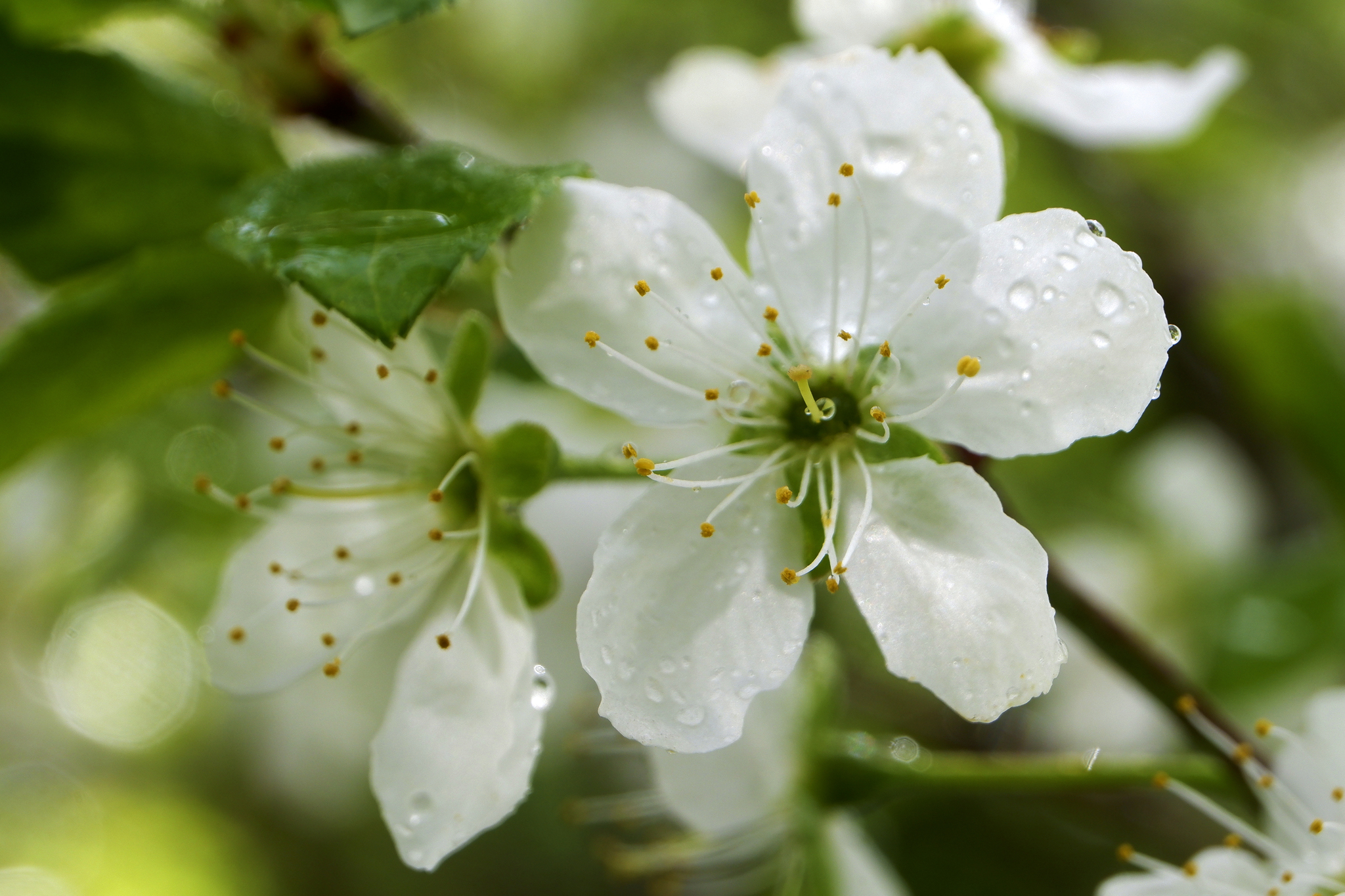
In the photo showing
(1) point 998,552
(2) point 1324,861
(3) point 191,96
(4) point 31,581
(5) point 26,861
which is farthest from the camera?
A: (5) point 26,861

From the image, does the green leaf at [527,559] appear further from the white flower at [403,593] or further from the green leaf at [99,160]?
the green leaf at [99,160]

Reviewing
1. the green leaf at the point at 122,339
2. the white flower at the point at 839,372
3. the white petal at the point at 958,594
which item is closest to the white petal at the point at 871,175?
the white flower at the point at 839,372

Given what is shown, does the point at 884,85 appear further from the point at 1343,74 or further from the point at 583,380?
the point at 1343,74

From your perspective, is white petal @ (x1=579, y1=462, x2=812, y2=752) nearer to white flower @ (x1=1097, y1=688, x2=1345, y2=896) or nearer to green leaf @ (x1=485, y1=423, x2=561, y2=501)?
green leaf @ (x1=485, y1=423, x2=561, y2=501)

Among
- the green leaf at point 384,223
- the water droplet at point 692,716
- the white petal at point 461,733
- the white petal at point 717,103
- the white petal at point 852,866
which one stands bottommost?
the white petal at point 852,866

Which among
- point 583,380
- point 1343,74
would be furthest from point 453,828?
point 1343,74

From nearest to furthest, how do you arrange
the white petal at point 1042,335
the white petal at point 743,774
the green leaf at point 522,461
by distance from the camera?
the white petal at point 1042,335
the green leaf at point 522,461
the white petal at point 743,774

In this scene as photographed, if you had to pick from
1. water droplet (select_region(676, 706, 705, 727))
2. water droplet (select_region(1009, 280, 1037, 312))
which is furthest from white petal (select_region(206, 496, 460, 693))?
water droplet (select_region(1009, 280, 1037, 312))
